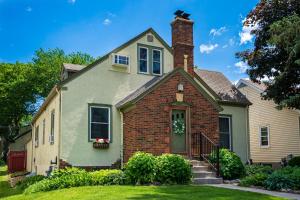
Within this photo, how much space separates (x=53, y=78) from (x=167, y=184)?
111 feet

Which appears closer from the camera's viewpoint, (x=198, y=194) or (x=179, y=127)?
(x=198, y=194)

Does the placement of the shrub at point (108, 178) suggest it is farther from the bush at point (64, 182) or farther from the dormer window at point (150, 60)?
the dormer window at point (150, 60)

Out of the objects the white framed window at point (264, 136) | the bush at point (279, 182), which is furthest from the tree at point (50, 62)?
the bush at point (279, 182)

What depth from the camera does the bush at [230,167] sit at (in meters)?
14.6

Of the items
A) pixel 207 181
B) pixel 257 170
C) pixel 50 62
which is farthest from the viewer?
pixel 50 62

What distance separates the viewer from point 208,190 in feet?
36.6

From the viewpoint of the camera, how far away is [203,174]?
14281mm

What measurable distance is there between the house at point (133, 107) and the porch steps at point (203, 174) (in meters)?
0.91

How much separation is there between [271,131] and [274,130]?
10.6 inches

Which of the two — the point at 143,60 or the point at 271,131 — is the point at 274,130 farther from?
the point at 143,60

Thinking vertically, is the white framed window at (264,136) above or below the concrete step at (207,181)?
above

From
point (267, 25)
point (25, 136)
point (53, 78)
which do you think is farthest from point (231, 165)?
point (53, 78)

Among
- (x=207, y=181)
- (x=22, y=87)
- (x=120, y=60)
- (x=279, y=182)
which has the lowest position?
(x=207, y=181)

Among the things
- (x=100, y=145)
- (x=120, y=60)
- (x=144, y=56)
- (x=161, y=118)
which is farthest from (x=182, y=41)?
(x=100, y=145)
